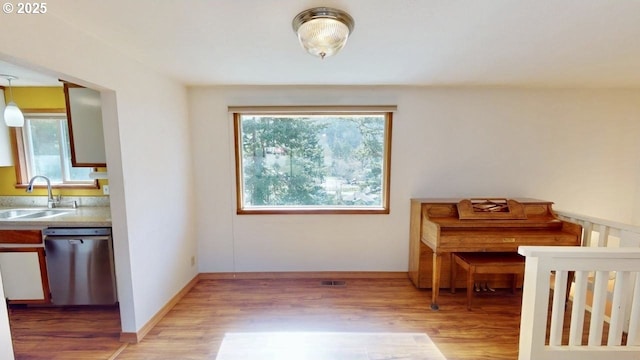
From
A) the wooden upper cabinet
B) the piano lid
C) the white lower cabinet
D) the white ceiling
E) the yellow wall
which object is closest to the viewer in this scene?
the white ceiling

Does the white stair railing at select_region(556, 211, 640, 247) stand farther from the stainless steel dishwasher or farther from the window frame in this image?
the window frame

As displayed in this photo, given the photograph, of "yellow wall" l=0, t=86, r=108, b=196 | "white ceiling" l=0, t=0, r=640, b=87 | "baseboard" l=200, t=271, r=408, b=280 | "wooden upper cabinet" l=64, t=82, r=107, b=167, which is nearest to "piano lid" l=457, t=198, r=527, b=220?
"baseboard" l=200, t=271, r=408, b=280

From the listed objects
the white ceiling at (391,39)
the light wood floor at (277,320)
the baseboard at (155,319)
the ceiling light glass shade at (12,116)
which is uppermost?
the white ceiling at (391,39)

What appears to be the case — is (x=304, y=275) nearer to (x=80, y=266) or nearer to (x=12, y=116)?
(x=80, y=266)

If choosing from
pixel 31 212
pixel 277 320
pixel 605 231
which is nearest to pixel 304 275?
pixel 277 320

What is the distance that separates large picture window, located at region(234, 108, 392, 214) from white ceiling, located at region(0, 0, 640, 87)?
0.52m

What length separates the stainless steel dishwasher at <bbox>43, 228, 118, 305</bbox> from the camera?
7.09 ft

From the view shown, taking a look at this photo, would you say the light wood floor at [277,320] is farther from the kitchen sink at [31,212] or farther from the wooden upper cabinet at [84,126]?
the wooden upper cabinet at [84,126]

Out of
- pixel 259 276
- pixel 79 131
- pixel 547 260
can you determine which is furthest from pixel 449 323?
pixel 79 131

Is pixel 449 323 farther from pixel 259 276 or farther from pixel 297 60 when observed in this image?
pixel 297 60

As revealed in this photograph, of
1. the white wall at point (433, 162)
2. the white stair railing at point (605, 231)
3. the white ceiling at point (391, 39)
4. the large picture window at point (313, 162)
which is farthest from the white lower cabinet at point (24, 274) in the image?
the white stair railing at point (605, 231)

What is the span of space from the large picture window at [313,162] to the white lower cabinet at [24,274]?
1.76 metres

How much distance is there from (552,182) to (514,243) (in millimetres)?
1201

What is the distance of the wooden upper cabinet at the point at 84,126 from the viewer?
81.5 inches
